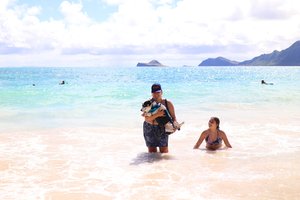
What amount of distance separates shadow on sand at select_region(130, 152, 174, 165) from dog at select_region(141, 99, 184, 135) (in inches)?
25.7

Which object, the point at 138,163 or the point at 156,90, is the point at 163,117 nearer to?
the point at 156,90

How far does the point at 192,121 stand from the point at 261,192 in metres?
9.99

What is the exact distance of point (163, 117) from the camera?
8477 mm

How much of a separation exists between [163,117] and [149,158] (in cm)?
104

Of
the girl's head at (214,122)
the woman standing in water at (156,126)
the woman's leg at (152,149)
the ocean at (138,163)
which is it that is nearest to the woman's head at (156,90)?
the woman standing in water at (156,126)

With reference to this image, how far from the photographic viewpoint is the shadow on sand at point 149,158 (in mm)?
8534

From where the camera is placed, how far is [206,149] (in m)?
10.0

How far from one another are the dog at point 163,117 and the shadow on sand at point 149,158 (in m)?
0.65

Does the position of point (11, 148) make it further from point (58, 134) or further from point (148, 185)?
point (148, 185)

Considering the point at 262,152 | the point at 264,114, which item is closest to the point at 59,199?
the point at 262,152

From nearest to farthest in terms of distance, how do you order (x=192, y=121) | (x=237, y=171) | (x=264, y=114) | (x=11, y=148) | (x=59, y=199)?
(x=59, y=199) → (x=237, y=171) → (x=11, y=148) → (x=192, y=121) → (x=264, y=114)

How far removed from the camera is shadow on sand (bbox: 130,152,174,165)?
8.53 metres

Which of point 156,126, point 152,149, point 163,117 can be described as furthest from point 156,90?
point 152,149

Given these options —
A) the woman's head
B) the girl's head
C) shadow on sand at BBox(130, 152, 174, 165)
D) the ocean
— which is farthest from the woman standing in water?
the girl's head
